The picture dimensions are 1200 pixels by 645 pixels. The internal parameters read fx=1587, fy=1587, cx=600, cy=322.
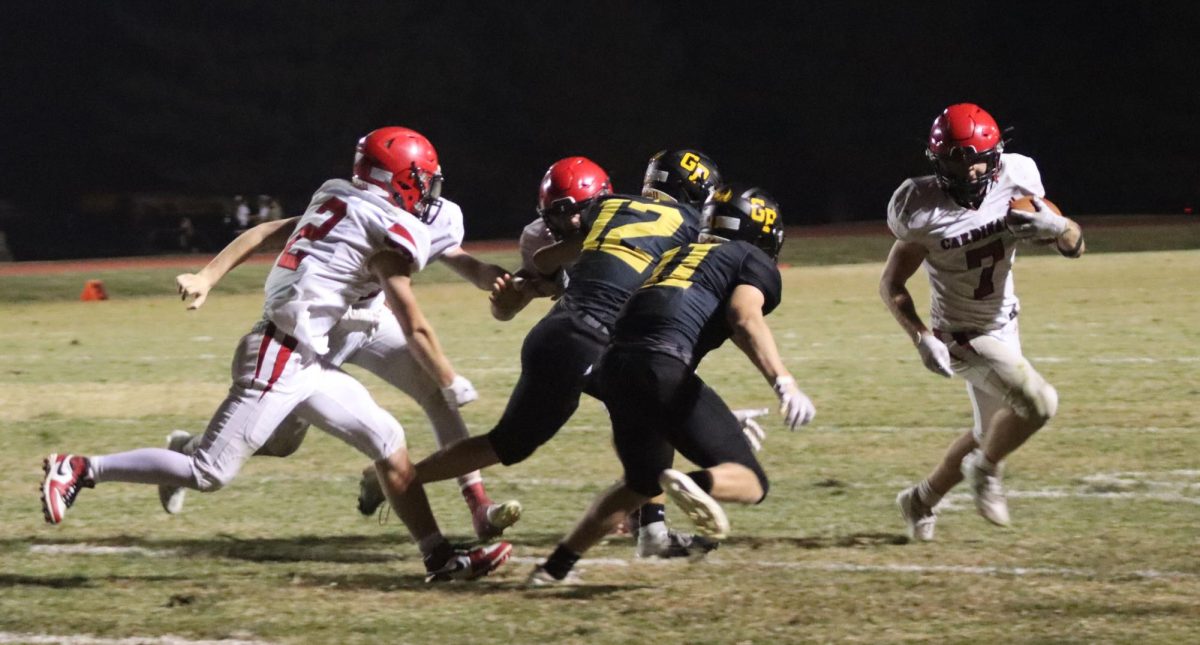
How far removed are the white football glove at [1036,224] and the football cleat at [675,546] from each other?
4.71 ft

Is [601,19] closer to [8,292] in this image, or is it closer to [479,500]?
[8,292]

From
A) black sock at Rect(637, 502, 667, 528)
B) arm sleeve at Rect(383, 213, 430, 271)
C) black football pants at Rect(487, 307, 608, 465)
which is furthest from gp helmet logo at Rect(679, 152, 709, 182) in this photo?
black sock at Rect(637, 502, 667, 528)

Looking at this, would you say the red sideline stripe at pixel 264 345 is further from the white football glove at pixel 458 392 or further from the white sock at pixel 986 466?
the white sock at pixel 986 466

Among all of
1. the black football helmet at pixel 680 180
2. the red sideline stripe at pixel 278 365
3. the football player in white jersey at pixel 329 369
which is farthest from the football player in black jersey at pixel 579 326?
the red sideline stripe at pixel 278 365

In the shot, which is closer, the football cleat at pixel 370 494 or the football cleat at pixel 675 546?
the football cleat at pixel 675 546

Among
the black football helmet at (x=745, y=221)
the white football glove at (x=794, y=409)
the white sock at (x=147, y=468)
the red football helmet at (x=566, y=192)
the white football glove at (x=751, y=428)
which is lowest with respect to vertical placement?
the white sock at (x=147, y=468)

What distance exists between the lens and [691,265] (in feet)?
15.4

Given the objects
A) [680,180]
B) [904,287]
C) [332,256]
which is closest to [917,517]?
[904,287]

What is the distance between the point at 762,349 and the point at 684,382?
24cm

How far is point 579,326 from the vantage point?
16.4 ft

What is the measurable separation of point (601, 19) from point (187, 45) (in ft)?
32.7

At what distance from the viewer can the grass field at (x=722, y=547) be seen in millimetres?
4211

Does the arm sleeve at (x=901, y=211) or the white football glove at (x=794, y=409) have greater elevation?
the arm sleeve at (x=901, y=211)

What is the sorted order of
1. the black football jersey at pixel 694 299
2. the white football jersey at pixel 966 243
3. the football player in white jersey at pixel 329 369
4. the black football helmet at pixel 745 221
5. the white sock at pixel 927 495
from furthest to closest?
the white football jersey at pixel 966 243, the white sock at pixel 927 495, the black football helmet at pixel 745 221, the football player in white jersey at pixel 329 369, the black football jersey at pixel 694 299
